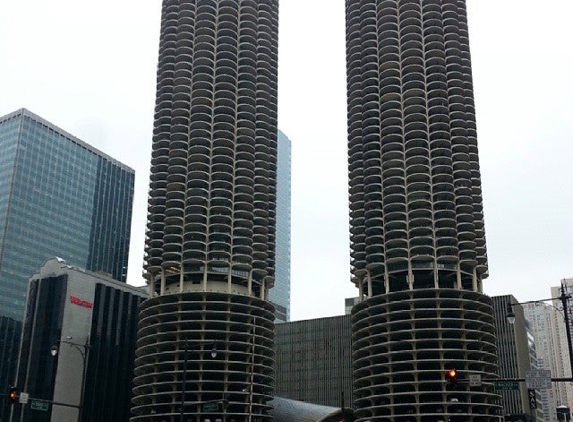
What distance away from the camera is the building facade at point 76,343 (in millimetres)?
168750

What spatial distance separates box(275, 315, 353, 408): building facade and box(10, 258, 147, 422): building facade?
39.0 m

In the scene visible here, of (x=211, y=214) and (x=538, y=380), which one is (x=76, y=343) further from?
(x=538, y=380)

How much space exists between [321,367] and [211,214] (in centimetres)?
5719

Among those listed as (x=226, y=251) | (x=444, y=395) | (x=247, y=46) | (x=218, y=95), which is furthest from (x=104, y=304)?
(x=444, y=395)

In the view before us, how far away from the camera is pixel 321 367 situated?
19575 centimetres

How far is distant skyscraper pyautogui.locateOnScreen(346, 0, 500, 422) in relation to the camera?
464 ft

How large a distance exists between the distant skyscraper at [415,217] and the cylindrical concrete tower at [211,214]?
19.1 meters

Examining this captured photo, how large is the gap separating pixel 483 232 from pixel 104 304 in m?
87.4

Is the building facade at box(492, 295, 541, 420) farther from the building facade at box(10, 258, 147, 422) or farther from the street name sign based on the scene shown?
the street name sign

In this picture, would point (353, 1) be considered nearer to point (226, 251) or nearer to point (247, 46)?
point (247, 46)

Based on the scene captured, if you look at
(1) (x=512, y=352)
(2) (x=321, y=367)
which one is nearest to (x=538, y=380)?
(1) (x=512, y=352)

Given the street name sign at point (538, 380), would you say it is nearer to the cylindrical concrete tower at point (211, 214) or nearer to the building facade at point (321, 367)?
the cylindrical concrete tower at point (211, 214)

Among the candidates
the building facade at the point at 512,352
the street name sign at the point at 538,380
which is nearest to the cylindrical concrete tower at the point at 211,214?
the building facade at the point at 512,352

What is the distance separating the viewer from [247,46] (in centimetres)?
17475
